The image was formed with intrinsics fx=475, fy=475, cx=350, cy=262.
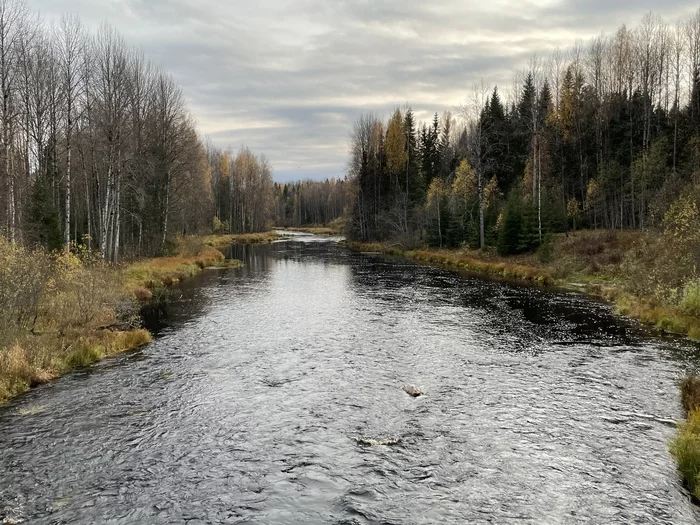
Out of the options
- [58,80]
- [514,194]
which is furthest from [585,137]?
[58,80]

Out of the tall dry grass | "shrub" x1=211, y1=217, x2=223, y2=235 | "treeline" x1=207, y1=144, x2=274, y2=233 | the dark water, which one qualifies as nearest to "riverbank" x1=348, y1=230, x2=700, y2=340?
the dark water

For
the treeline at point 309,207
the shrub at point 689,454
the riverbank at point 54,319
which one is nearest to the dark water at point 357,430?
the shrub at point 689,454

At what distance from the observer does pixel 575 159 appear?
177ft

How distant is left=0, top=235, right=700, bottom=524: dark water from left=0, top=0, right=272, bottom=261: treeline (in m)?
15.3

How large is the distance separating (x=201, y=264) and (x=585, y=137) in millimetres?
43621

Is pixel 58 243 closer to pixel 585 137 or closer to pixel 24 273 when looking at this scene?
pixel 24 273

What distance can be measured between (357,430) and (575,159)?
52.4 metres

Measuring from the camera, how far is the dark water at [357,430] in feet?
25.9

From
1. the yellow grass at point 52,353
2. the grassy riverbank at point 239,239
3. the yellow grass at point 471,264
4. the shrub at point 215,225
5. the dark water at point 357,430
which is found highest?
the shrub at point 215,225

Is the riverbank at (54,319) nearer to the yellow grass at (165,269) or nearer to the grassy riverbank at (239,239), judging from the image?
the yellow grass at (165,269)

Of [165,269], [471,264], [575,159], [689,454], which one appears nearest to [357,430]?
[689,454]

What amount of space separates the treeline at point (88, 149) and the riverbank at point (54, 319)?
6525 millimetres

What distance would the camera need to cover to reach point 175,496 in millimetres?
8125

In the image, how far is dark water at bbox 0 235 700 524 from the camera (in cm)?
789
